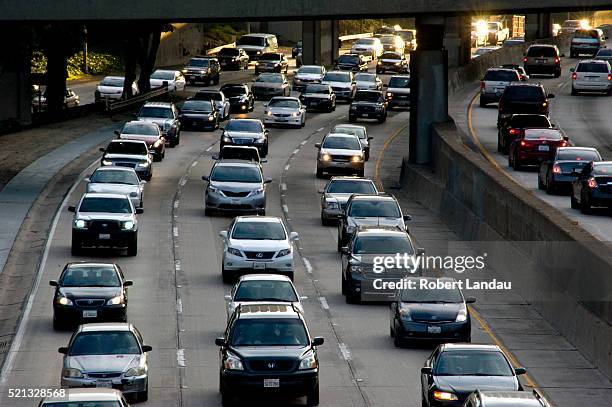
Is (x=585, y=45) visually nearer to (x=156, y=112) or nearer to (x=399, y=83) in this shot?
(x=399, y=83)

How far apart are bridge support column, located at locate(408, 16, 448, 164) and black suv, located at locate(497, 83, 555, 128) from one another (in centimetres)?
554

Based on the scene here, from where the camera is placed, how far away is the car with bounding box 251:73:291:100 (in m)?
88.1

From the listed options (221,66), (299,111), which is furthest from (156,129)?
(221,66)

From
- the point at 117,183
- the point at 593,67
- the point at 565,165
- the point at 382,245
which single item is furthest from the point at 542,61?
the point at 382,245

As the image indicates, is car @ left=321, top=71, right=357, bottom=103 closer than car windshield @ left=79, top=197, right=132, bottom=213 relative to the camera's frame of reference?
No

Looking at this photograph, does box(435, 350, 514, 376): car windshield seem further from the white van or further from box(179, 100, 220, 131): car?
the white van

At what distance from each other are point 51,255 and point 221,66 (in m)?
73.7

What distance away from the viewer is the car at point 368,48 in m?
121

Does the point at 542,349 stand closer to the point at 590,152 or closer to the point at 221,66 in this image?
the point at 590,152

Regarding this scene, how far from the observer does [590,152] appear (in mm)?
46594

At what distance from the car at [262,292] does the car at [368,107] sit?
46.4 metres

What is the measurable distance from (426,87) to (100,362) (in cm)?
3432

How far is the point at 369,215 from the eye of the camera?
41.2 metres

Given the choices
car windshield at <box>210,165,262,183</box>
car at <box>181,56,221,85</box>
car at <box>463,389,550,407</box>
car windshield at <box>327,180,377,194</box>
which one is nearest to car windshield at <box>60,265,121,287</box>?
car at <box>463,389,550,407</box>
